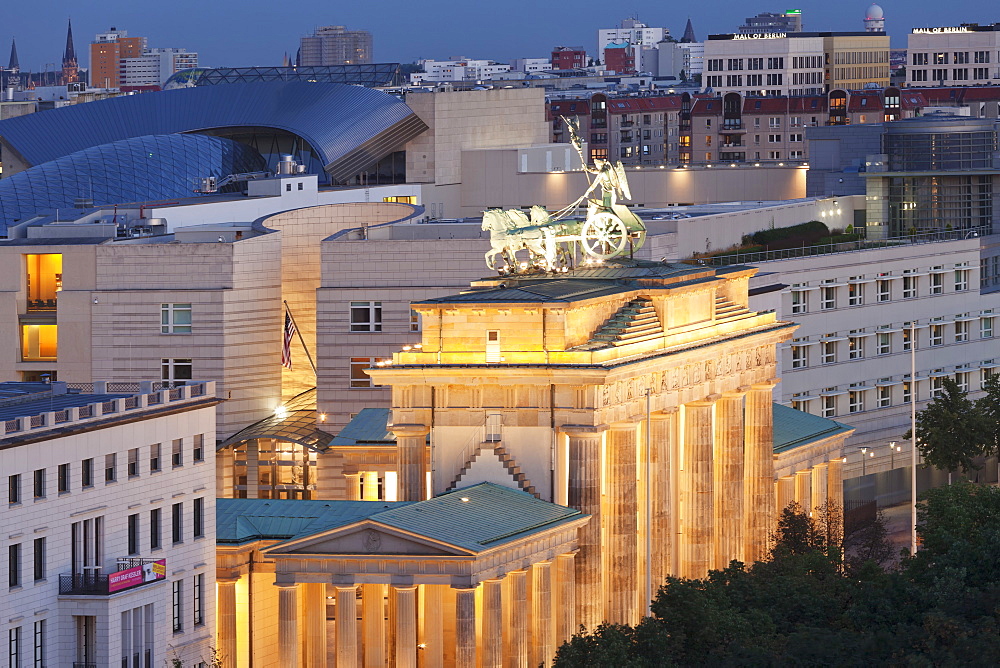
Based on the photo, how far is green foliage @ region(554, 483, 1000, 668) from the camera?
82.4 metres

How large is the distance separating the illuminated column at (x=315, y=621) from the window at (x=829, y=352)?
7100cm

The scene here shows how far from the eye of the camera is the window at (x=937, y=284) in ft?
568

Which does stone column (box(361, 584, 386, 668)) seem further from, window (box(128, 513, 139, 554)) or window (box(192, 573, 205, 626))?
window (box(128, 513, 139, 554))

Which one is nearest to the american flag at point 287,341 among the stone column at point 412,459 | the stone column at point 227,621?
the stone column at point 412,459

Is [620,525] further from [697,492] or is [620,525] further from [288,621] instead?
[288,621]

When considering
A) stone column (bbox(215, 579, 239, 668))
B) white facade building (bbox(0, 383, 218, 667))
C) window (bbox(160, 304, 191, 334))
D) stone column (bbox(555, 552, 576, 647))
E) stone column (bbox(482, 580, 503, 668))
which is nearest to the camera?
white facade building (bbox(0, 383, 218, 667))

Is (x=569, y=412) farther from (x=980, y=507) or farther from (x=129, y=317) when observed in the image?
(x=129, y=317)

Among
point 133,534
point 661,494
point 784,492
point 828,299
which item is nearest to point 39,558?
point 133,534

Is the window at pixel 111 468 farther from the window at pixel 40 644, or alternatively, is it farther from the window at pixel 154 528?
the window at pixel 40 644

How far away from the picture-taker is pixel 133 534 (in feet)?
299

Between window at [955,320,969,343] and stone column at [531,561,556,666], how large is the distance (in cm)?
8325

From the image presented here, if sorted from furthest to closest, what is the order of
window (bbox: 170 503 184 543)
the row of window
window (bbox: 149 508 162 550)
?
window (bbox: 170 503 184 543) < window (bbox: 149 508 162 550) < the row of window

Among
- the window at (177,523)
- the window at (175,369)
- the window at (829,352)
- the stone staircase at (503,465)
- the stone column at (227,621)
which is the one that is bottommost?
the stone column at (227,621)

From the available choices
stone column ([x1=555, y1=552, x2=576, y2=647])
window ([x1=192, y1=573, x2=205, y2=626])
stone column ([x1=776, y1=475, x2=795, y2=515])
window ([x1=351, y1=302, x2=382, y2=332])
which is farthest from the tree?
window ([x1=192, y1=573, x2=205, y2=626])
